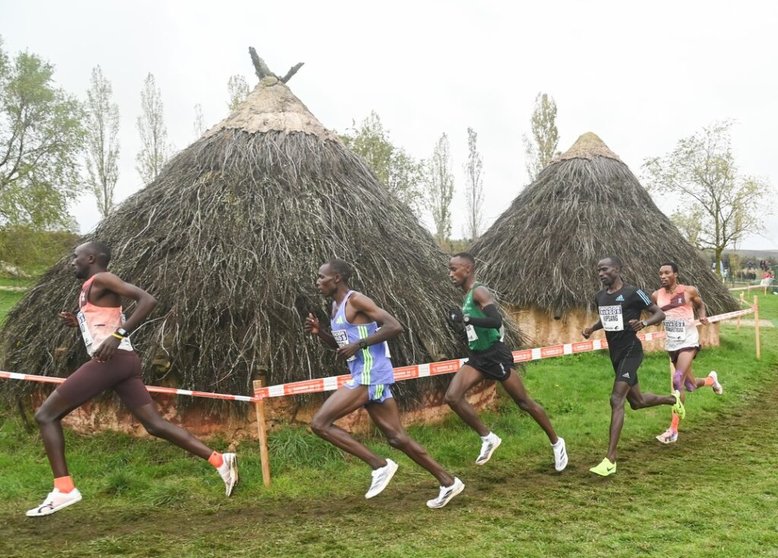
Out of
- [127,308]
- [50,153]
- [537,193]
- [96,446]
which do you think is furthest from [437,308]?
[50,153]

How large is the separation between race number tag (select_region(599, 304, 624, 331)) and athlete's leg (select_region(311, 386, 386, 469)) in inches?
100

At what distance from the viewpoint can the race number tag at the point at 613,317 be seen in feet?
17.9

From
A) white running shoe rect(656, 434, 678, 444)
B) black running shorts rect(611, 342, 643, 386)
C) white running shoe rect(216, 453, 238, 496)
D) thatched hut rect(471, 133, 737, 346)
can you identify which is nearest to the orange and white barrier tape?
white running shoe rect(216, 453, 238, 496)

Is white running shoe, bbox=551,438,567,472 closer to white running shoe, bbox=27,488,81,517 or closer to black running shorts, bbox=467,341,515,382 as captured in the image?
black running shorts, bbox=467,341,515,382

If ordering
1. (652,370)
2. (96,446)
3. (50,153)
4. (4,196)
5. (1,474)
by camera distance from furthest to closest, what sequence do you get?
1. (50,153)
2. (4,196)
3. (652,370)
4. (96,446)
5. (1,474)

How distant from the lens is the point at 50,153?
75.0 feet

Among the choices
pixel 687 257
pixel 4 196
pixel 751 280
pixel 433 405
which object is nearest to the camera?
pixel 433 405

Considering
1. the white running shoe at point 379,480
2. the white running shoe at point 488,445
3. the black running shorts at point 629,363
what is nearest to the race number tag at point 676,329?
the black running shorts at point 629,363

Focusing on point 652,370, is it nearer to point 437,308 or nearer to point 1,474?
point 437,308

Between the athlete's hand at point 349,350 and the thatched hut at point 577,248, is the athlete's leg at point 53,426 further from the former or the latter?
the thatched hut at point 577,248

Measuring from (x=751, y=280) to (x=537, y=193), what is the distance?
3360cm

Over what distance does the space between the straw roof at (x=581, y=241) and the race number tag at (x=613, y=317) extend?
21.7 ft

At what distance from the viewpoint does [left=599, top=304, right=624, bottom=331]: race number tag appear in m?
5.45

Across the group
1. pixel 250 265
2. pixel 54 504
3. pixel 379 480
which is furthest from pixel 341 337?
pixel 54 504
